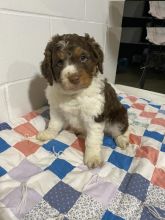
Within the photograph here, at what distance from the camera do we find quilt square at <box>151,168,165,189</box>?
1.51 meters

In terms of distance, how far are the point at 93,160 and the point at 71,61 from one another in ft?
2.54

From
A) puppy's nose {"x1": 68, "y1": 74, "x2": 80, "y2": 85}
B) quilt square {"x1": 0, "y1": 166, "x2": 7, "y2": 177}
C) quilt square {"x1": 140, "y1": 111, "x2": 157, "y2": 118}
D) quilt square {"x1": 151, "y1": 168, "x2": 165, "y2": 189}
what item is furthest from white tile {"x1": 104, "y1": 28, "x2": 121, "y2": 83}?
quilt square {"x1": 0, "y1": 166, "x2": 7, "y2": 177}

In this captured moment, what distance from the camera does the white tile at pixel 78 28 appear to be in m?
2.32

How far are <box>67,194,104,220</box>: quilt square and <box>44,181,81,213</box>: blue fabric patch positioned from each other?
0.10 ft

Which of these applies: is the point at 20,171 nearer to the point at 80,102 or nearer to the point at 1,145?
the point at 1,145

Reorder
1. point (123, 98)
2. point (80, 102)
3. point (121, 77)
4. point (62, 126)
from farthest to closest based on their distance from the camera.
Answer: point (121, 77), point (123, 98), point (62, 126), point (80, 102)

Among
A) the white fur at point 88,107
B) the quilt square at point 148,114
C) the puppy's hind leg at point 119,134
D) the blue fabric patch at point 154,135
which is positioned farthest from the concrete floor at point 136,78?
the white fur at point 88,107

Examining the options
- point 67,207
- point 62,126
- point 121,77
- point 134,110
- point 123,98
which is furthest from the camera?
point 121,77

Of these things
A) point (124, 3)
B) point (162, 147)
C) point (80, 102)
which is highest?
point (124, 3)

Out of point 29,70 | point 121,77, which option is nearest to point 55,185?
point 29,70

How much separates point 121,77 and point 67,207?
3.11 m

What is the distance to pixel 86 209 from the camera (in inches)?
49.6

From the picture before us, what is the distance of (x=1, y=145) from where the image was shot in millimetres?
1717

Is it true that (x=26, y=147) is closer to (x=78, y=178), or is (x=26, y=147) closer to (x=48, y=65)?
(x=78, y=178)
